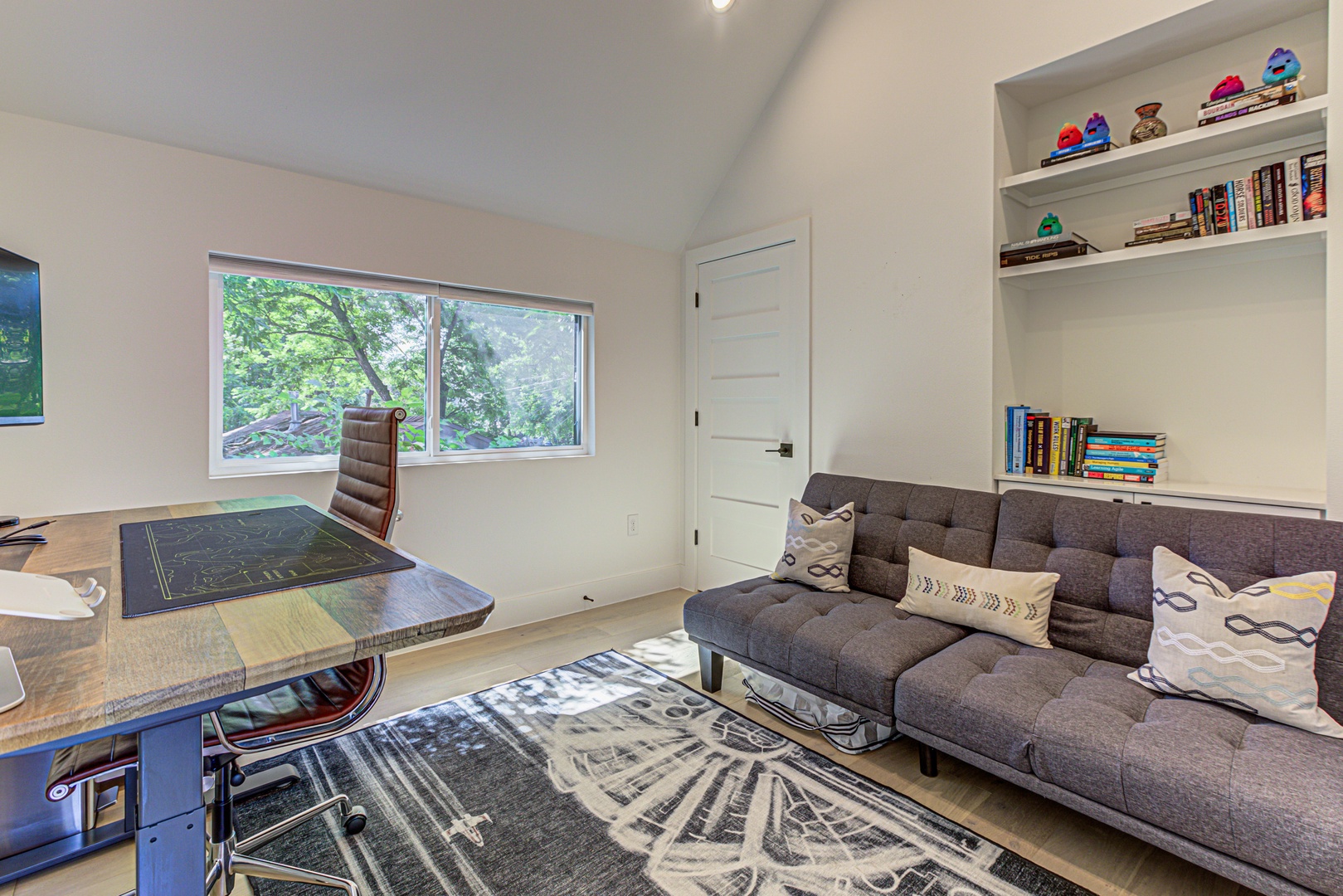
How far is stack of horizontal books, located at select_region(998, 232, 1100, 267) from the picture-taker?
7.41 ft

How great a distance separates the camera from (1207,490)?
79.1 inches

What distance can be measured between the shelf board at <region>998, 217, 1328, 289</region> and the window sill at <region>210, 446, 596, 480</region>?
2324mm

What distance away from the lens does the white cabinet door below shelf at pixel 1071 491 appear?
215cm

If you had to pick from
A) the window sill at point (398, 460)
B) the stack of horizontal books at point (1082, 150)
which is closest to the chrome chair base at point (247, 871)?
the window sill at point (398, 460)

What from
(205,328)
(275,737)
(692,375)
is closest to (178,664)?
(275,737)

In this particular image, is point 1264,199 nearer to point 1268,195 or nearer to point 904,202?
point 1268,195

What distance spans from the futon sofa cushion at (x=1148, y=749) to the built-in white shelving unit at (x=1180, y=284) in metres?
0.81

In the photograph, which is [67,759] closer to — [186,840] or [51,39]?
[186,840]

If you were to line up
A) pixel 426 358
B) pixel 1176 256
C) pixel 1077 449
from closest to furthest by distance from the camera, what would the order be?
pixel 1176 256
pixel 1077 449
pixel 426 358

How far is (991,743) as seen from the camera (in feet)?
5.17

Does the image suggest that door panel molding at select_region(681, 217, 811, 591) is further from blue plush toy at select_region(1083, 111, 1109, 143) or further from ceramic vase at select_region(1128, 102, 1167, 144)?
ceramic vase at select_region(1128, 102, 1167, 144)

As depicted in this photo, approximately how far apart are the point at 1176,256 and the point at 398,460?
2848mm

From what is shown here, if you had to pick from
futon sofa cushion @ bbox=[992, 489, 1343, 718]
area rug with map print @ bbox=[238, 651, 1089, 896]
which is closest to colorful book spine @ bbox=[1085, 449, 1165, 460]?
futon sofa cushion @ bbox=[992, 489, 1343, 718]

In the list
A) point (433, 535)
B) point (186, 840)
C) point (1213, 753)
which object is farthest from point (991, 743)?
point (433, 535)
